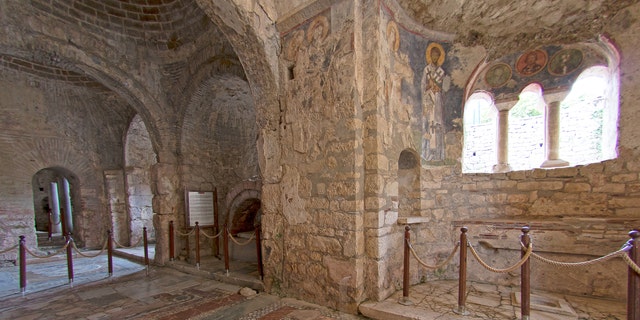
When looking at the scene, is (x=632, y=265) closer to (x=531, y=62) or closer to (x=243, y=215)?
(x=531, y=62)

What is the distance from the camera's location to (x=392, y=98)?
396 cm

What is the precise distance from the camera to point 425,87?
4.60 metres

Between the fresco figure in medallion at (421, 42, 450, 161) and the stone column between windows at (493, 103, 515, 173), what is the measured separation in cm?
125

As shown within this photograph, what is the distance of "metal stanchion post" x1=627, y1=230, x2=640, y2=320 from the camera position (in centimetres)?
235

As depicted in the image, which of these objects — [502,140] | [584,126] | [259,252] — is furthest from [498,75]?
[584,126]

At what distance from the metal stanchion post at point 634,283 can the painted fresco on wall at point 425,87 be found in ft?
8.24

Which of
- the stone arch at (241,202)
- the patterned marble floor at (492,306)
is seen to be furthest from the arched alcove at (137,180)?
the patterned marble floor at (492,306)

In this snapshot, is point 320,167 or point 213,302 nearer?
point 320,167

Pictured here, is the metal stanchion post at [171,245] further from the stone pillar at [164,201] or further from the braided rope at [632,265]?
the braided rope at [632,265]

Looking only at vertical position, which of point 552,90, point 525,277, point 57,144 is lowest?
point 525,277

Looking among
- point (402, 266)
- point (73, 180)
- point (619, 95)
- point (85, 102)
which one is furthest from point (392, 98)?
point (73, 180)

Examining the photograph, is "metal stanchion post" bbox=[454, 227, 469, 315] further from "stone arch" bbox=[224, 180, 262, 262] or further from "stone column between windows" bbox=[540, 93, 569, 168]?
"stone arch" bbox=[224, 180, 262, 262]

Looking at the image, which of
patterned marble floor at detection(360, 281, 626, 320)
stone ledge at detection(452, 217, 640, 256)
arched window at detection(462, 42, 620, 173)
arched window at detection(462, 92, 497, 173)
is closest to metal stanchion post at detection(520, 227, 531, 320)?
patterned marble floor at detection(360, 281, 626, 320)

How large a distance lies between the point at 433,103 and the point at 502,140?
1681 millimetres
